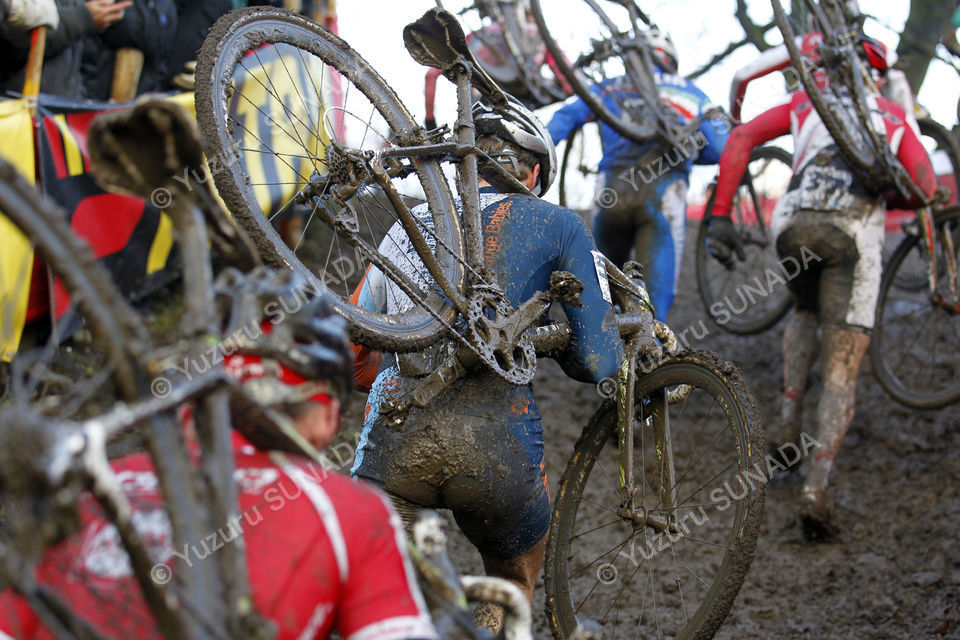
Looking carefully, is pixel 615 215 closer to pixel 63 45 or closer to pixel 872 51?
pixel 872 51

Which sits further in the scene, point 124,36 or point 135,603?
point 124,36

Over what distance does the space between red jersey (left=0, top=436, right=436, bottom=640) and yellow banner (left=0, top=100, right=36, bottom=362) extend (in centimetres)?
312

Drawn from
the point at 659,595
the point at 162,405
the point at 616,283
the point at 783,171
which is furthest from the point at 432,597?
the point at 783,171

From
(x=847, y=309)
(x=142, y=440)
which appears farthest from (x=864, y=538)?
(x=142, y=440)

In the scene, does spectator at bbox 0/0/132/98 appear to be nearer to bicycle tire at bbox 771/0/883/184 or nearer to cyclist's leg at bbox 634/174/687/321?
cyclist's leg at bbox 634/174/687/321

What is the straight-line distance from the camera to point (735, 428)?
2.92 meters

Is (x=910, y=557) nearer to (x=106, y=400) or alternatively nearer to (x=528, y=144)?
(x=528, y=144)

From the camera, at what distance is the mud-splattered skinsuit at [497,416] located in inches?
112

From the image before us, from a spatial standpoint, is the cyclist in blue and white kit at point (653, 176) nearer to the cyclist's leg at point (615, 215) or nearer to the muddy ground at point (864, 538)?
the cyclist's leg at point (615, 215)

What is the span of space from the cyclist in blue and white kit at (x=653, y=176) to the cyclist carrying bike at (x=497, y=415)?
255cm

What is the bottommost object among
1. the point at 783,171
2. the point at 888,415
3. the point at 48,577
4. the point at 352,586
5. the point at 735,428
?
the point at 888,415

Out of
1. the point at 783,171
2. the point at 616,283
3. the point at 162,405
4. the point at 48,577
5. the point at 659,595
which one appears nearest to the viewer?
Answer: the point at 162,405

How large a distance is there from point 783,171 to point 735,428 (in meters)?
4.29

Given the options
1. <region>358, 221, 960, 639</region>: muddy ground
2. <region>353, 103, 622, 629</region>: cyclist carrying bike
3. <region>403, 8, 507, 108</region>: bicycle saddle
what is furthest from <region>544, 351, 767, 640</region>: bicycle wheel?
<region>403, 8, 507, 108</region>: bicycle saddle
